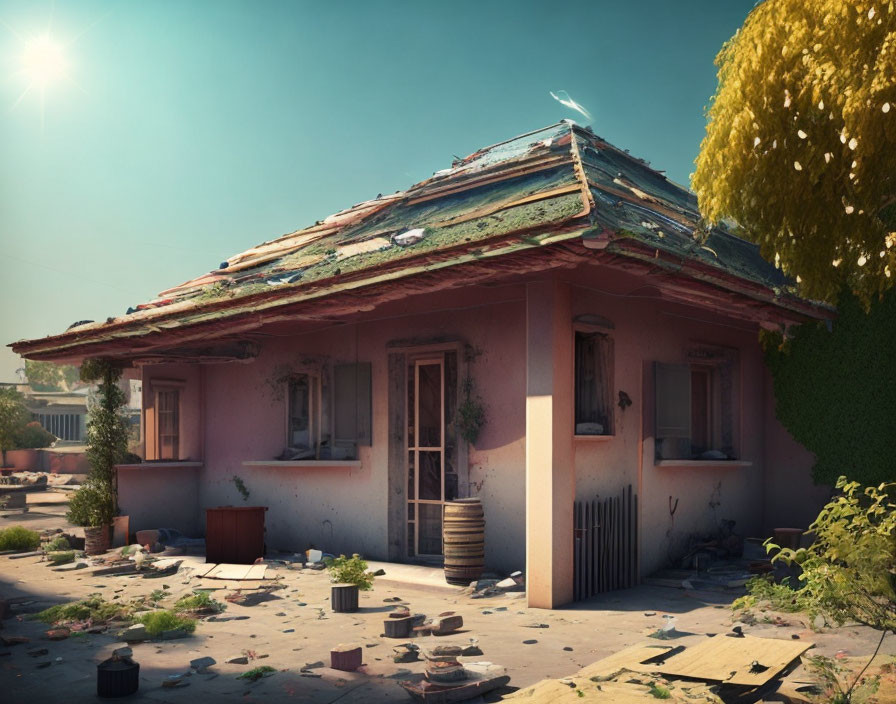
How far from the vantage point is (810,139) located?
6.43 m

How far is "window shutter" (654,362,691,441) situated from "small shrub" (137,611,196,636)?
18.2 feet

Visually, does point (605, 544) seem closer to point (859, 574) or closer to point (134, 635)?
point (859, 574)

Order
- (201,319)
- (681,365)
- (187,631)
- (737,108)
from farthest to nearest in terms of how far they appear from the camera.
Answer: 1. (201,319)
2. (681,365)
3. (187,631)
4. (737,108)

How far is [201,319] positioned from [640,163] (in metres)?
6.78

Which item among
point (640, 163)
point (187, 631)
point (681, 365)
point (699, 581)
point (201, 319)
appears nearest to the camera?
point (187, 631)

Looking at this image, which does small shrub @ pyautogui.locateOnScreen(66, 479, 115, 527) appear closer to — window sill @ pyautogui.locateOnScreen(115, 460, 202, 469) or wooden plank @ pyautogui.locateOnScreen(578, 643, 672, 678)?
window sill @ pyautogui.locateOnScreen(115, 460, 202, 469)

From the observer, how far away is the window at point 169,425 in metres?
13.9

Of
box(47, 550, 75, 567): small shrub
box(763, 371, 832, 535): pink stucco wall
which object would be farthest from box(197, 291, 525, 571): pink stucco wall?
box(763, 371, 832, 535): pink stucco wall

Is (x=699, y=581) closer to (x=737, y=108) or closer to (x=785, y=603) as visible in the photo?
(x=785, y=603)

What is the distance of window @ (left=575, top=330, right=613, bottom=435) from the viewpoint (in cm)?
915

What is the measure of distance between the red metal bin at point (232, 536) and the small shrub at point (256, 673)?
16.6 ft

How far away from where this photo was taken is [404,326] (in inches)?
410

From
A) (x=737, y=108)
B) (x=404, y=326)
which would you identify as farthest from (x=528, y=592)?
(x=737, y=108)

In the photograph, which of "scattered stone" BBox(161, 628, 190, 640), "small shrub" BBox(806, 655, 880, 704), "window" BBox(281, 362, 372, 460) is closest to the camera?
"small shrub" BBox(806, 655, 880, 704)
